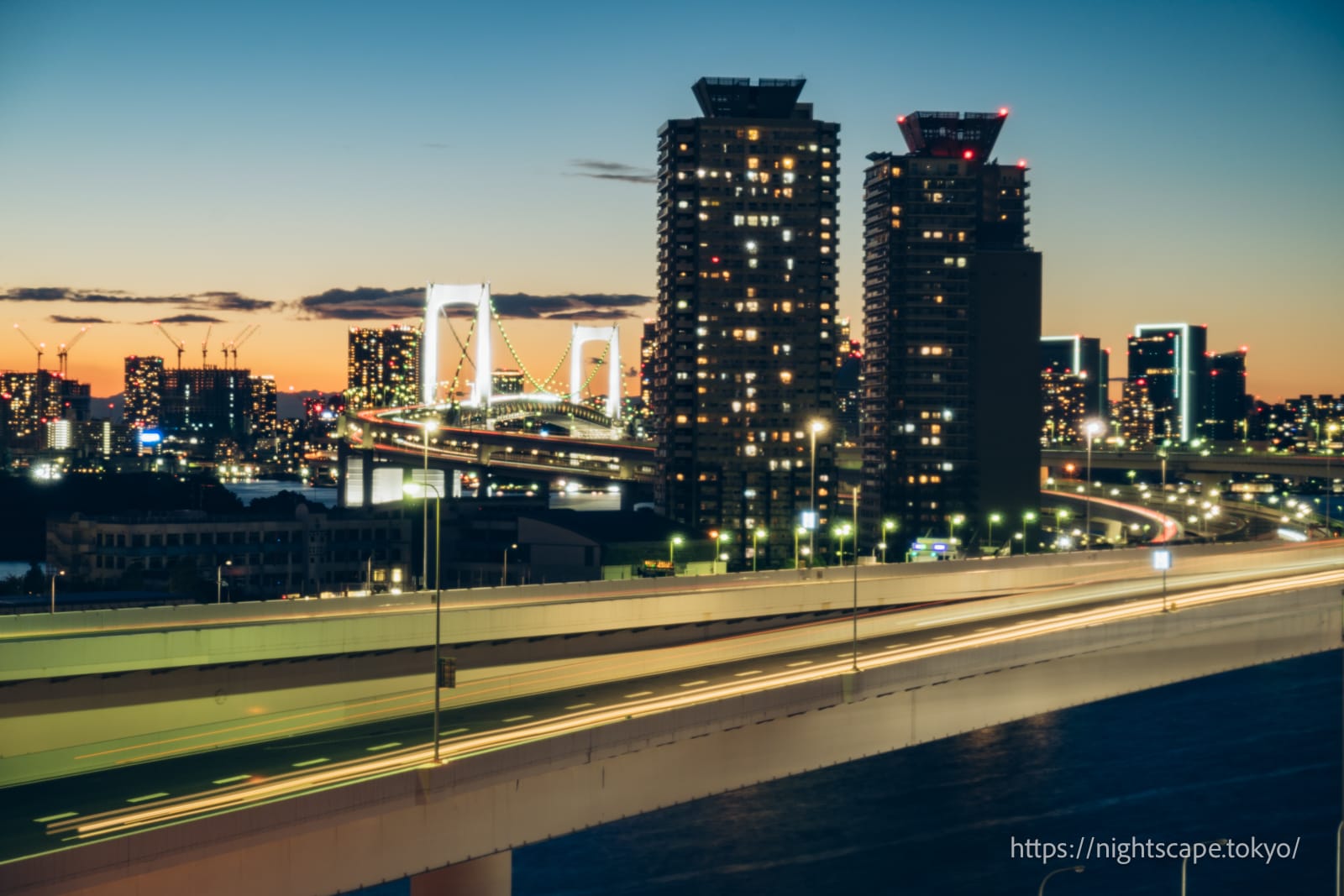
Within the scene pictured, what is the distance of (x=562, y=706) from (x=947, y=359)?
4108 inches

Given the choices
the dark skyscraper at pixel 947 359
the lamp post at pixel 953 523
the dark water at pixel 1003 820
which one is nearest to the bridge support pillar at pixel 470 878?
the dark water at pixel 1003 820

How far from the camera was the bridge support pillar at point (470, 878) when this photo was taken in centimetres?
2869

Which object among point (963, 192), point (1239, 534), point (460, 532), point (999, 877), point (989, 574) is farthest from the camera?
point (963, 192)

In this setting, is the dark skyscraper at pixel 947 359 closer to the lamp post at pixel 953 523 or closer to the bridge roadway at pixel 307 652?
the lamp post at pixel 953 523

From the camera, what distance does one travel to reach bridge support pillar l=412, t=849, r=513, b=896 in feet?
94.1

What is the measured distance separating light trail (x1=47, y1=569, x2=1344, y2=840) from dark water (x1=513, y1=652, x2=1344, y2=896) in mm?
4696

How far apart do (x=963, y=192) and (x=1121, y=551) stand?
80293 mm

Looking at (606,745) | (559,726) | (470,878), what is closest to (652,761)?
(606,745)

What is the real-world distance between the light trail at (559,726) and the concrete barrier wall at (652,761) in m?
0.68

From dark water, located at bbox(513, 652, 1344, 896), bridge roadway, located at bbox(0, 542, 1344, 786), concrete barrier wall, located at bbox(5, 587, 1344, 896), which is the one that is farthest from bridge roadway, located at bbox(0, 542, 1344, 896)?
dark water, located at bbox(513, 652, 1344, 896)

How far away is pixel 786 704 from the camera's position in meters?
34.1

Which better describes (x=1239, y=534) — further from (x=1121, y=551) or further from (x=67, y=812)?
(x=67, y=812)

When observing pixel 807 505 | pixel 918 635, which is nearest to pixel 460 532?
pixel 807 505

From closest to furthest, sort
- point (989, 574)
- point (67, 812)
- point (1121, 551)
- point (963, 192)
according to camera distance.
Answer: point (67, 812), point (989, 574), point (1121, 551), point (963, 192)
